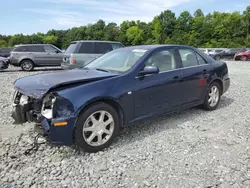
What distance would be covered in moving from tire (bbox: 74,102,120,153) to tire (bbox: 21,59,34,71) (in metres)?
12.7

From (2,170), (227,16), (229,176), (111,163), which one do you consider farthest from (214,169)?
(227,16)

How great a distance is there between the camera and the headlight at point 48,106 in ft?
10.1

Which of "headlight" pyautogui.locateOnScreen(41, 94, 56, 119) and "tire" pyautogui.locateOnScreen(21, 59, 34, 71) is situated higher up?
"tire" pyautogui.locateOnScreen(21, 59, 34, 71)

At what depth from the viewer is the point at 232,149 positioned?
3.47m

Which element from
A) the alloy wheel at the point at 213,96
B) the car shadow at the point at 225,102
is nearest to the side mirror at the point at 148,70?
the alloy wheel at the point at 213,96

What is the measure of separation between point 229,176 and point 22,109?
9.52ft

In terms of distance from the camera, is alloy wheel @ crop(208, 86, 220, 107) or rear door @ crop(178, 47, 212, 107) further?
alloy wheel @ crop(208, 86, 220, 107)

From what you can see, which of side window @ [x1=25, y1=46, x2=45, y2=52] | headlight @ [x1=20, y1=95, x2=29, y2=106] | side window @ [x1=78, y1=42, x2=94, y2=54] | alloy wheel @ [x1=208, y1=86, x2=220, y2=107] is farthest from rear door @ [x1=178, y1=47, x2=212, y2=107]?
side window @ [x1=25, y1=46, x2=45, y2=52]

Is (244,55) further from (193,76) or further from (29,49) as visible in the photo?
(193,76)

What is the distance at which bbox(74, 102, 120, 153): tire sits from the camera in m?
3.18

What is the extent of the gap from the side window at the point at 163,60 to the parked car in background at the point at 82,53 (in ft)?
21.6

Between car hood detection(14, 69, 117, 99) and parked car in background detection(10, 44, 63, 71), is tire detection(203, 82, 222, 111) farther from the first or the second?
parked car in background detection(10, 44, 63, 71)

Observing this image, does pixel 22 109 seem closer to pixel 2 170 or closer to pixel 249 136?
pixel 2 170

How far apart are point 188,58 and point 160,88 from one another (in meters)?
1.28
